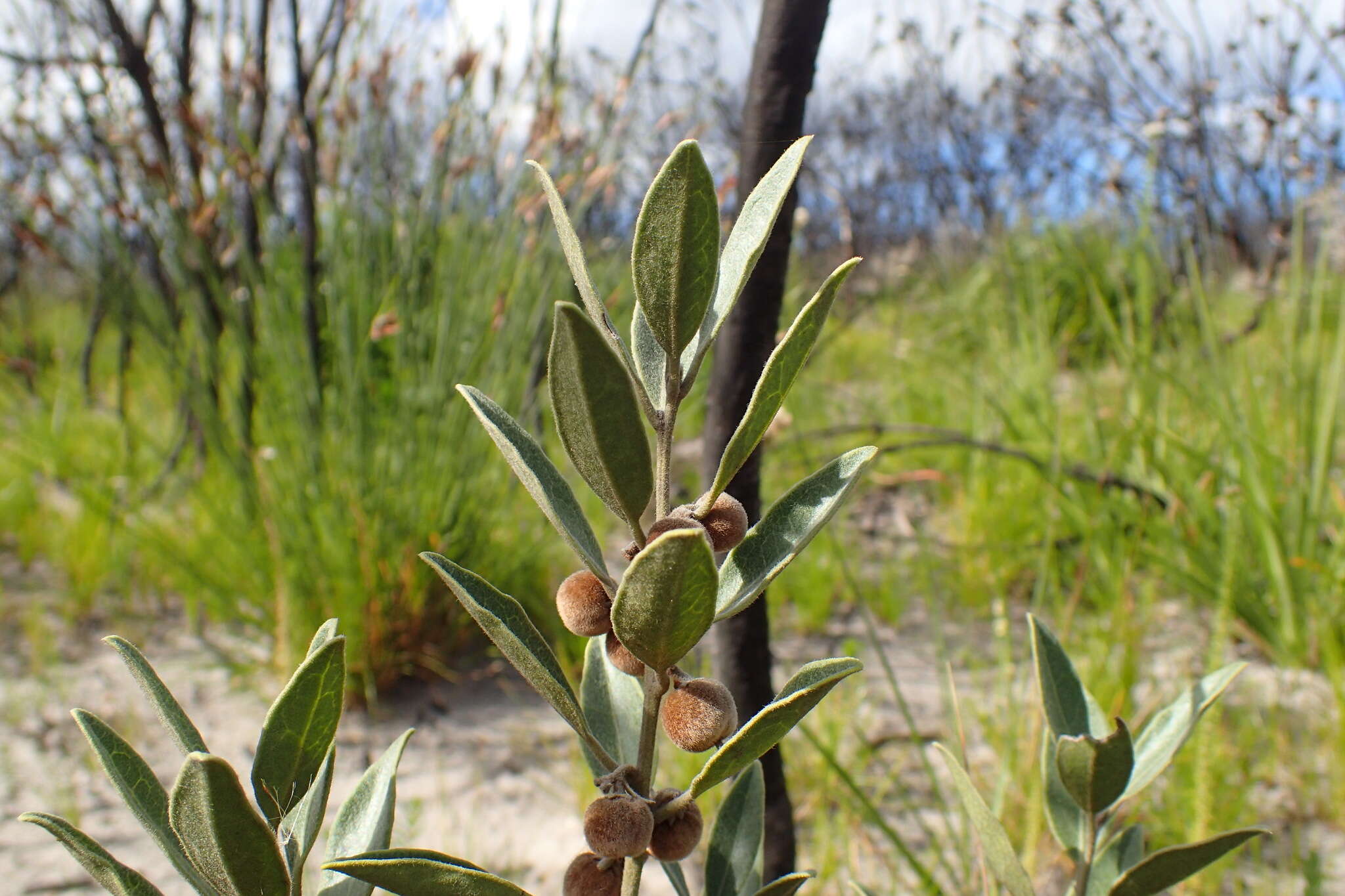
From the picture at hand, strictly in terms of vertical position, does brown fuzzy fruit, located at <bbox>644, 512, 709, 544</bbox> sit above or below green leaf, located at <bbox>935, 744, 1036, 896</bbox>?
above

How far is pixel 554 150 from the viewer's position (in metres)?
1.62

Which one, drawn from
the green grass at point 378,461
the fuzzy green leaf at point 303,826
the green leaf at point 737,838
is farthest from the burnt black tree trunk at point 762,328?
the green grass at point 378,461

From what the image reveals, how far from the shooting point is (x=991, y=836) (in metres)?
0.33

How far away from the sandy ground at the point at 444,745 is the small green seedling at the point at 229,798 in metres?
0.65

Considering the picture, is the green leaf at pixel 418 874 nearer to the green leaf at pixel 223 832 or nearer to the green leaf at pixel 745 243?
the green leaf at pixel 223 832

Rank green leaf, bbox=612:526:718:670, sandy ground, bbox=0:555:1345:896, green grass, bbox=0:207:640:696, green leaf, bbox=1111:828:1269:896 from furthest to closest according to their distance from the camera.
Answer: green grass, bbox=0:207:640:696 → sandy ground, bbox=0:555:1345:896 → green leaf, bbox=1111:828:1269:896 → green leaf, bbox=612:526:718:670

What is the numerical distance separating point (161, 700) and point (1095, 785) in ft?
1.04

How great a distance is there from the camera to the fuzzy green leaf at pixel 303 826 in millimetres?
270

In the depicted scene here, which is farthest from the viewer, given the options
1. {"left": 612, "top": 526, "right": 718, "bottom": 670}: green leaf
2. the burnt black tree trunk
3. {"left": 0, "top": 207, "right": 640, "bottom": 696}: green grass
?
{"left": 0, "top": 207, "right": 640, "bottom": 696}: green grass

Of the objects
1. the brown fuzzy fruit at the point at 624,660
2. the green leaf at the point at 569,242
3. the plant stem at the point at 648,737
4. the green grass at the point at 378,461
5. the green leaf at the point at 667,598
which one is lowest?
the green grass at the point at 378,461

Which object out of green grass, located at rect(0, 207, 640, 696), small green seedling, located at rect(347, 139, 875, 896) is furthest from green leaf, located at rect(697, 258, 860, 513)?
green grass, located at rect(0, 207, 640, 696)

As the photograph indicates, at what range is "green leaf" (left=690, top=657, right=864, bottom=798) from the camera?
0.22 metres

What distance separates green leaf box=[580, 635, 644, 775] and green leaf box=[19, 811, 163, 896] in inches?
Answer: 5.7

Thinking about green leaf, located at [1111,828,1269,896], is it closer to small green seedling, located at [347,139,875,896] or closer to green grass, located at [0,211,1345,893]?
small green seedling, located at [347,139,875,896]
